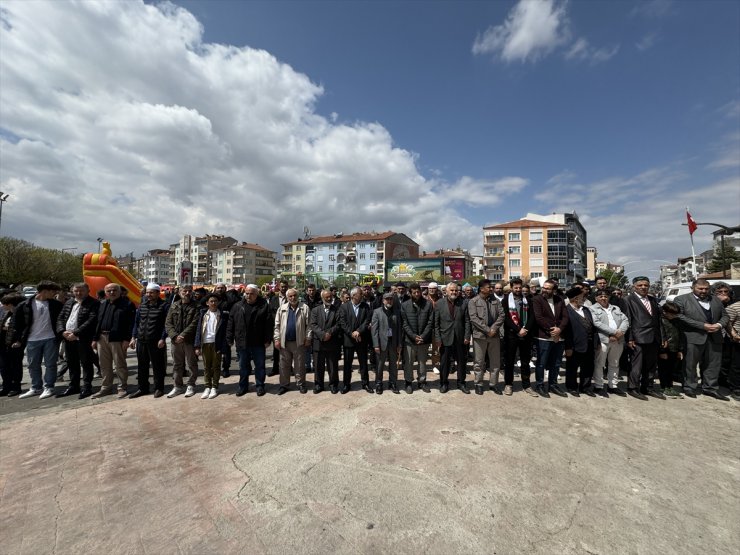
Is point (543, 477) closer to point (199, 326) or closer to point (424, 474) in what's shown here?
point (424, 474)

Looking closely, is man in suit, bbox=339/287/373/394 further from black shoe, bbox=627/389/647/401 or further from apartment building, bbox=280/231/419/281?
apartment building, bbox=280/231/419/281

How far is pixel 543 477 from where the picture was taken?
2.98 meters

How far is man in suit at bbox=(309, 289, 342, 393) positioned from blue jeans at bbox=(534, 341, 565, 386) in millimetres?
3506

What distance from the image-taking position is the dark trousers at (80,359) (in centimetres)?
551

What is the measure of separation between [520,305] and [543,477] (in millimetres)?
3251

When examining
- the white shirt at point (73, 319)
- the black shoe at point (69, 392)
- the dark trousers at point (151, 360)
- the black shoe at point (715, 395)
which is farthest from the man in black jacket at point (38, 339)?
the black shoe at point (715, 395)

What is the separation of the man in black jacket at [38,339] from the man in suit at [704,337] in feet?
36.2

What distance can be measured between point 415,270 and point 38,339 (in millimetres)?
47028

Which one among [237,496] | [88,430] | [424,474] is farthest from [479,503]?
[88,430]

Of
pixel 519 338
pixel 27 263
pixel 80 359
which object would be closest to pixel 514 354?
pixel 519 338

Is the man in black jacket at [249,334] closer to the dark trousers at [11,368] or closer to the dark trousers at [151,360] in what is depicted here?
the dark trousers at [151,360]

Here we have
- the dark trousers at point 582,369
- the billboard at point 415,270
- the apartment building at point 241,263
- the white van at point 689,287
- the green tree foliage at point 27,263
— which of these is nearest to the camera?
the dark trousers at point 582,369

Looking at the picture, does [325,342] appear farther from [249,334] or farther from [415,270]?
[415,270]

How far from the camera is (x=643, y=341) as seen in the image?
529cm
